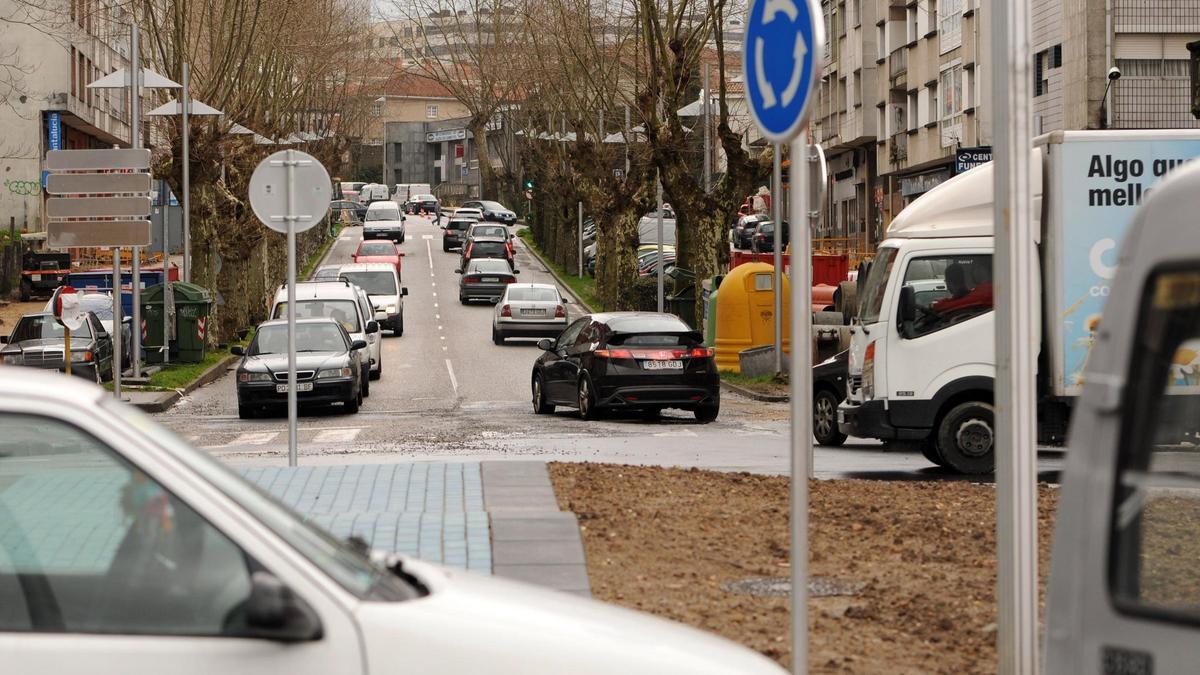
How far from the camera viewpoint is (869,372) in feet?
53.1

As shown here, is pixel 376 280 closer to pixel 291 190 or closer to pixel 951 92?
pixel 951 92

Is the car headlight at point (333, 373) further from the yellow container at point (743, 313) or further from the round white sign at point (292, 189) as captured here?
the round white sign at point (292, 189)

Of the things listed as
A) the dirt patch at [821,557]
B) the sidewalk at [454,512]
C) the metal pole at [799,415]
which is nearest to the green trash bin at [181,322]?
the sidewalk at [454,512]

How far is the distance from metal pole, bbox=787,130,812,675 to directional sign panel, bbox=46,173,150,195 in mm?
15244

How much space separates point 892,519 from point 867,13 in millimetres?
57001

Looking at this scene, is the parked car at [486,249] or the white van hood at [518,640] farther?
the parked car at [486,249]

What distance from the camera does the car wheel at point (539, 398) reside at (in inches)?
982

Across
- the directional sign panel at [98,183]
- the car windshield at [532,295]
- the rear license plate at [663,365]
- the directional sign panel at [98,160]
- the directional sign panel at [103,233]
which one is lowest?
the rear license plate at [663,365]

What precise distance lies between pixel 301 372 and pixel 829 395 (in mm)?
9015

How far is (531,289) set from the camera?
1748 inches

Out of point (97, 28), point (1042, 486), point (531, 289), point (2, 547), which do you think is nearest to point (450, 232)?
point (97, 28)

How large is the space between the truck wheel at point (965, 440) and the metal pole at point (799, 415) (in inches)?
376

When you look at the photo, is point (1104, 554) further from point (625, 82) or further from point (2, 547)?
point (625, 82)

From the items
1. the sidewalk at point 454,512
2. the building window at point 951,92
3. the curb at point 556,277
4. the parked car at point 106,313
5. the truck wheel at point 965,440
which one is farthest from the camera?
the curb at point 556,277
